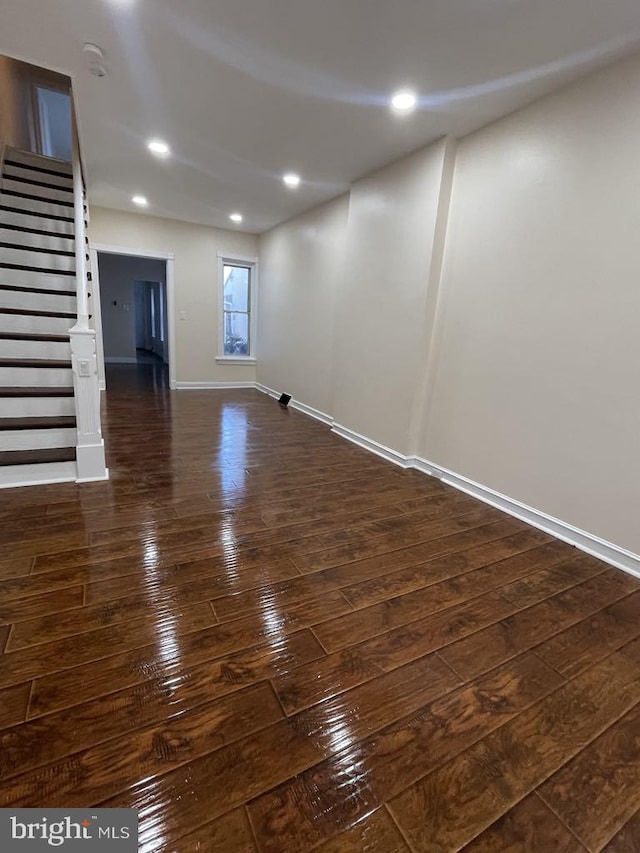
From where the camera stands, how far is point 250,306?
684cm

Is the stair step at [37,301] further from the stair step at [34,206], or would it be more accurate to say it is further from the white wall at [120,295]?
the white wall at [120,295]

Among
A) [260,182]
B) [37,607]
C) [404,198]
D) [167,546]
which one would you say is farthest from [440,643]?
[260,182]

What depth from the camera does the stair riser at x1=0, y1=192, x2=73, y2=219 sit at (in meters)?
4.15

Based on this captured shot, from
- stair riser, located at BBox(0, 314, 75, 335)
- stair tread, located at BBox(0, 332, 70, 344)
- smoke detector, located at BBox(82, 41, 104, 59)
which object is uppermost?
smoke detector, located at BBox(82, 41, 104, 59)

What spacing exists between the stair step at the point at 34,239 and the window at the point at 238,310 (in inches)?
99.6

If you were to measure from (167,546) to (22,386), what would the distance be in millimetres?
2043

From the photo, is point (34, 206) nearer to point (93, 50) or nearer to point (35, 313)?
point (35, 313)

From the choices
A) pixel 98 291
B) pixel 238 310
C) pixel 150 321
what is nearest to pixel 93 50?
pixel 98 291

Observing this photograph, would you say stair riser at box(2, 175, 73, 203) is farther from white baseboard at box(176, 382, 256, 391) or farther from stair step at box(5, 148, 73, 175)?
white baseboard at box(176, 382, 256, 391)

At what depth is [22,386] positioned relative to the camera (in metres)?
3.04

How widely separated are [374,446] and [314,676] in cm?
265

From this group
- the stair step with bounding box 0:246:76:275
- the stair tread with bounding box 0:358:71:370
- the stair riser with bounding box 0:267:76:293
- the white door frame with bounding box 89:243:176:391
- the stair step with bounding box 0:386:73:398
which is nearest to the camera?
the stair step with bounding box 0:386:73:398

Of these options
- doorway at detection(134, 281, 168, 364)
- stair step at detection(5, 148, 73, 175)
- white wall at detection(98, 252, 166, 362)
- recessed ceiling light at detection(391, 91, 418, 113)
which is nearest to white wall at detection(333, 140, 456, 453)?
recessed ceiling light at detection(391, 91, 418, 113)

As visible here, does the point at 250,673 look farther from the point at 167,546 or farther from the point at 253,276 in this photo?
the point at 253,276
